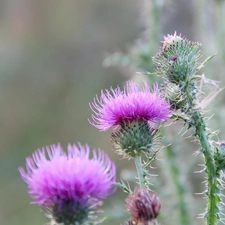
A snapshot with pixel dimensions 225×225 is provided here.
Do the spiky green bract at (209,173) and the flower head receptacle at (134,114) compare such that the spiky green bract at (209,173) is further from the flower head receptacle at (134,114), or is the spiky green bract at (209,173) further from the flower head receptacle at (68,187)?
the flower head receptacle at (68,187)

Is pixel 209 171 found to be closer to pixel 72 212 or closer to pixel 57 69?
pixel 72 212

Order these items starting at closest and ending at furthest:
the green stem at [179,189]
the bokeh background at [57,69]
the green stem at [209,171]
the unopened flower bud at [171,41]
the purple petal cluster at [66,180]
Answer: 1. the purple petal cluster at [66,180]
2. the green stem at [209,171]
3. the unopened flower bud at [171,41]
4. the green stem at [179,189]
5. the bokeh background at [57,69]

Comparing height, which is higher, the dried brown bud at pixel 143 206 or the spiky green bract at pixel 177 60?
the spiky green bract at pixel 177 60

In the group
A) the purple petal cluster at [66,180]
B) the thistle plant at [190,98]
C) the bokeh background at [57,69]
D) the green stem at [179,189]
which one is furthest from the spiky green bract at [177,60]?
the bokeh background at [57,69]

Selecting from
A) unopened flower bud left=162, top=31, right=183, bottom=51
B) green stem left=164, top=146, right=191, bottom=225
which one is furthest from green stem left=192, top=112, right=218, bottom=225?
A: green stem left=164, top=146, right=191, bottom=225

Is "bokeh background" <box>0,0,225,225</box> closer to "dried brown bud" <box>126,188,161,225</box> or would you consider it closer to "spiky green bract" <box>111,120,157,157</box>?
"spiky green bract" <box>111,120,157,157</box>

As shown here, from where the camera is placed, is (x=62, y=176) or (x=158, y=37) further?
(x=158, y=37)

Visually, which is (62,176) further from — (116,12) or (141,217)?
(116,12)

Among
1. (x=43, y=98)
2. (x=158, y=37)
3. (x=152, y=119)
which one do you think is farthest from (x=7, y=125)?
(x=152, y=119)
